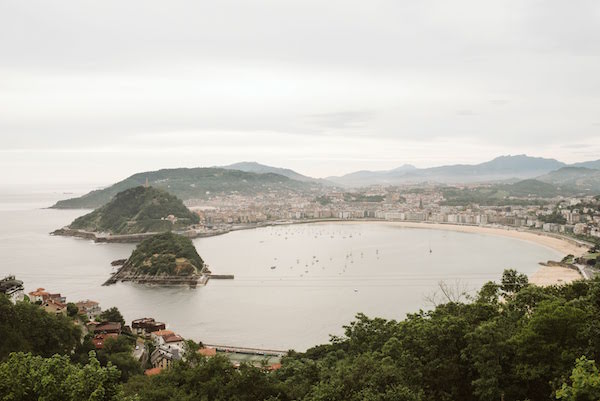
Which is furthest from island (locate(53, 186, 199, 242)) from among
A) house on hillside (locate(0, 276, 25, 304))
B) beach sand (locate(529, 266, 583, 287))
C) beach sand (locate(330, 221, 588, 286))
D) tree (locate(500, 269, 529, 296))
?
tree (locate(500, 269, 529, 296))

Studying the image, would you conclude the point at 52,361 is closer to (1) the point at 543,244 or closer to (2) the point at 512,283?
(2) the point at 512,283

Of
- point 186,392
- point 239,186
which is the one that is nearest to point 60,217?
point 239,186

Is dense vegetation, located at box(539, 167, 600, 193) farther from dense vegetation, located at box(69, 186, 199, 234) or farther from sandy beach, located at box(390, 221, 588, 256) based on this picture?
dense vegetation, located at box(69, 186, 199, 234)

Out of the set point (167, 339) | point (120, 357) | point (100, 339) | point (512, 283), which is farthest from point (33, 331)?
point (512, 283)

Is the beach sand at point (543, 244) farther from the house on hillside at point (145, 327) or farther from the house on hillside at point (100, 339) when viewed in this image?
the house on hillside at point (100, 339)

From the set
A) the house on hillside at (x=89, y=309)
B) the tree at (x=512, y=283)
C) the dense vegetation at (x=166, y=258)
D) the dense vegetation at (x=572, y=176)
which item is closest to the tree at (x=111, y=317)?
the house on hillside at (x=89, y=309)

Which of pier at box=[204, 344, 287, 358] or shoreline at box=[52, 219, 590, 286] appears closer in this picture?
pier at box=[204, 344, 287, 358]

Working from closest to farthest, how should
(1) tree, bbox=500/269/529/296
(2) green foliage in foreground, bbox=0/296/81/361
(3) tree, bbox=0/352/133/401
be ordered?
(3) tree, bbox=0/352/133/401 → (2) green foliage in foreground, bbox=0/296/81/361 → (1) tree, bbox=500/269/529/296

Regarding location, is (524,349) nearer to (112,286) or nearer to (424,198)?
(112,286)
